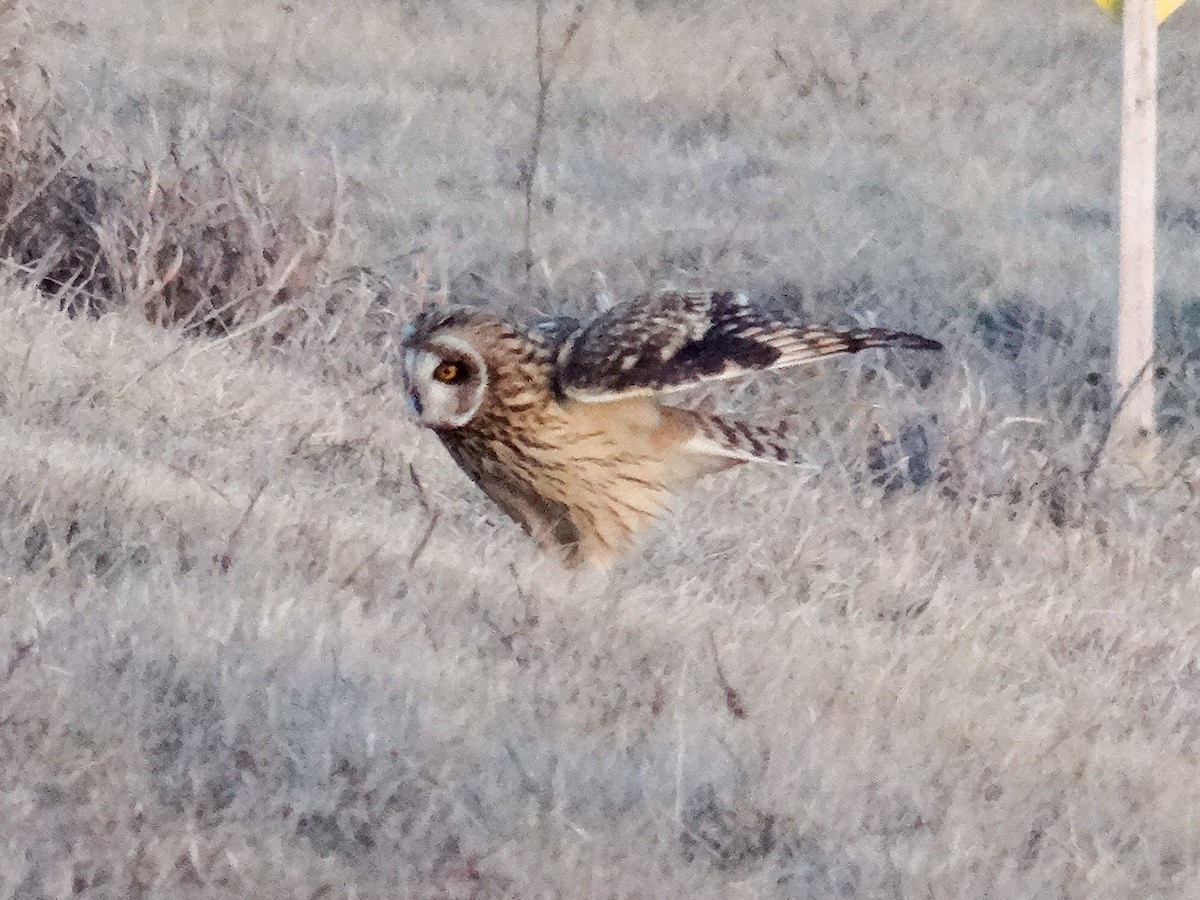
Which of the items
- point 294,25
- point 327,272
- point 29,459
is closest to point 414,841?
point 29,459

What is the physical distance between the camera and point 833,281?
10562 mm

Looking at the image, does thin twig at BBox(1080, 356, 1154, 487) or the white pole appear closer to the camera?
the white pole

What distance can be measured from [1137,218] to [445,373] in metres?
3.87

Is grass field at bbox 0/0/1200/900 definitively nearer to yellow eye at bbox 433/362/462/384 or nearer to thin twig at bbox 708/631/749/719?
thin twig at bbox 708/631/749/719

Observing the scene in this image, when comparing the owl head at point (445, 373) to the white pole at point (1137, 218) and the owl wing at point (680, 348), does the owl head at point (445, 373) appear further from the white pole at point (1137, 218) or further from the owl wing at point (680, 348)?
the white pole at point (1137, 218)

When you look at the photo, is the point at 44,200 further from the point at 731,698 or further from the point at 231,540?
the point at 731,698

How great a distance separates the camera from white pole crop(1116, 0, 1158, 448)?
764cm

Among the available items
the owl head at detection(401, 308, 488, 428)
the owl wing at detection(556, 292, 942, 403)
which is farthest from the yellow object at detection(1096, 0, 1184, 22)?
the owl head at detection(401, 308, 488, 428)

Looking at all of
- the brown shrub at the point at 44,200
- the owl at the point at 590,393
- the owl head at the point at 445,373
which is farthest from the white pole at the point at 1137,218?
the brown shrub at the point at 44,200

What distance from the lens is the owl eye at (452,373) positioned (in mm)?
5117

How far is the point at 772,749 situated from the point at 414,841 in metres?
0.99

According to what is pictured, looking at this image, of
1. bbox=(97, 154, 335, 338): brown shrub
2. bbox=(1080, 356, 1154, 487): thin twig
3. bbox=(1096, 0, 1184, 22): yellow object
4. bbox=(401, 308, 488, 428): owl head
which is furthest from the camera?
bbox=(97, 154, 335, 338): brown shrub

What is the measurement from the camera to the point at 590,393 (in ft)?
16.8

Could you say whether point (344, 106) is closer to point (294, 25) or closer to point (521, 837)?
point (294, 25)
